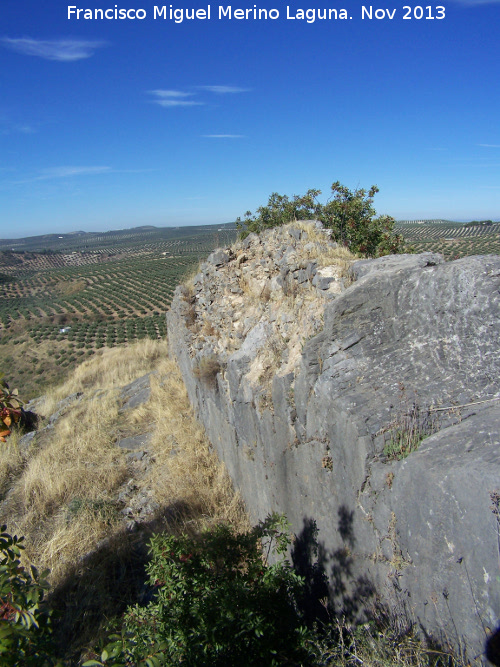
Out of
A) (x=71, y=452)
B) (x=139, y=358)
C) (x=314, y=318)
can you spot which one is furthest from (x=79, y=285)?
(x=314, y=318)

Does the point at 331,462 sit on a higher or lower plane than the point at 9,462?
higher

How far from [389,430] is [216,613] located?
1.74 m

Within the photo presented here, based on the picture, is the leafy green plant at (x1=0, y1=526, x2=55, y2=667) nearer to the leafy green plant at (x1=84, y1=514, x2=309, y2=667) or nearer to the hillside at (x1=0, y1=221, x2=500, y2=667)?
the leafy green plant at (x1=84, y1=514, x2=309, y2=667)

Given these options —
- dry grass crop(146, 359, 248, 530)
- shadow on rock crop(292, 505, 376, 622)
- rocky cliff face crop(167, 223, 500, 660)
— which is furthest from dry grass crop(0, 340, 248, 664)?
shadow on rock crop(292, 505, 376, 622)

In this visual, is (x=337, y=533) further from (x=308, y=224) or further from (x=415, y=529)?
(x=308, y=224)

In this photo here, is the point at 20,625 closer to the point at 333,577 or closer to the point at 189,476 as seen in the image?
the point at 333,577

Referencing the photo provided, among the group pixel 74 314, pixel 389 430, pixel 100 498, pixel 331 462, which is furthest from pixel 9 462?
pixel 74 314

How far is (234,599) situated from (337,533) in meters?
1.09

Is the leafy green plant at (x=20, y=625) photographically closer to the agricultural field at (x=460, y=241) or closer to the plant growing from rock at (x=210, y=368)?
the plant growing from rock at (x=210, y=368)

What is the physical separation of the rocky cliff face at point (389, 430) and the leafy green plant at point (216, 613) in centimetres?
65

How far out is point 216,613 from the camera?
270cm

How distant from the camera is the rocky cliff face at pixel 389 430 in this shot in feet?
7.97

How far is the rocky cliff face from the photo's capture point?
7.97 feet

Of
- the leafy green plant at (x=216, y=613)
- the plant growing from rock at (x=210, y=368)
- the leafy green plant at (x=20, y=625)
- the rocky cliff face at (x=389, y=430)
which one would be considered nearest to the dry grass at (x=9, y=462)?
the plant growing from rock at (x=210, y=368)
